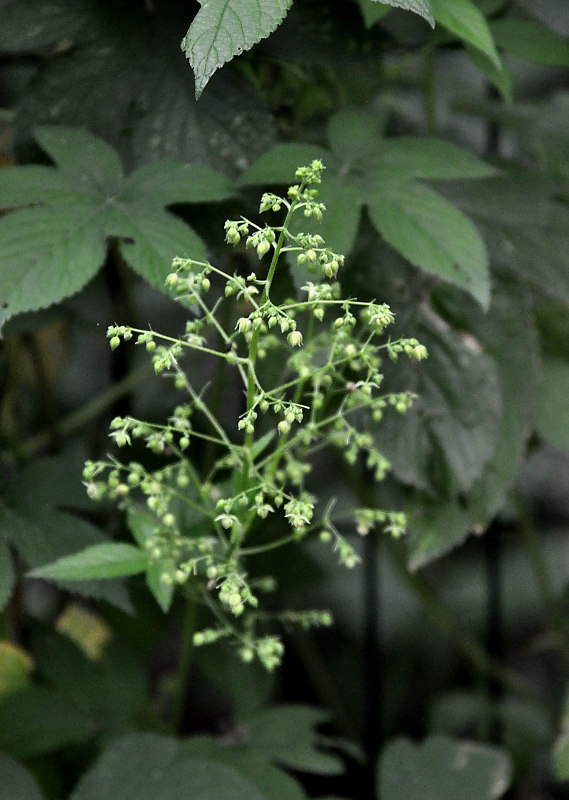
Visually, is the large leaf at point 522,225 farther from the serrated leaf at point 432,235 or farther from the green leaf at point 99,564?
the green leaf at point 99,564

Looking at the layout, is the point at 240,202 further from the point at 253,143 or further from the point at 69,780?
the point at 69,780

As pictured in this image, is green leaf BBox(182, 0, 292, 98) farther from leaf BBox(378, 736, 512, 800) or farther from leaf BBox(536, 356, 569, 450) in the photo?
leaf BBox(378, 736, 512, 800)

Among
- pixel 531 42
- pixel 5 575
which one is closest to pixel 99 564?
pixel 5 575

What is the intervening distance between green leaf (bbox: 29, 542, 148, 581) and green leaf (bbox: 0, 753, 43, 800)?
0.26m

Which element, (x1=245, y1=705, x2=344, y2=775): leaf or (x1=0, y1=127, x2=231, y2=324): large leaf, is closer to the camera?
(x1=0, y1=127, x2=231, y2=324): large leaf

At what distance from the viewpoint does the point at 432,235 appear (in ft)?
2.83

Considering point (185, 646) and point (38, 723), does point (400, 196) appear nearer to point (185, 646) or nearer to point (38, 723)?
point (185, 646)

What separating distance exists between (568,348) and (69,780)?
889 millimetres

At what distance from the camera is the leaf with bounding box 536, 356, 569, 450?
112 centimetres

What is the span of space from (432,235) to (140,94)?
0.36 m

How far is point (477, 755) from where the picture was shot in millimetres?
1187

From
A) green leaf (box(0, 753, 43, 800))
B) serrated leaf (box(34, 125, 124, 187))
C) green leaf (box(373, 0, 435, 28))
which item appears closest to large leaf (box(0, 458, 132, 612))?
green leaf (box(0, 753, 43, 800))

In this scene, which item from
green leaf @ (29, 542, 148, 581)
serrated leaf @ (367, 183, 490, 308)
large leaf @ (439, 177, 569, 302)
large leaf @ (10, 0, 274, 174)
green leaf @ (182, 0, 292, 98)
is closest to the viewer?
green leaf @ (182, 0, 292, 98)

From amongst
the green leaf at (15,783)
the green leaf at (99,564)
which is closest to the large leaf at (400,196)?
the green leaf at (99,564)
